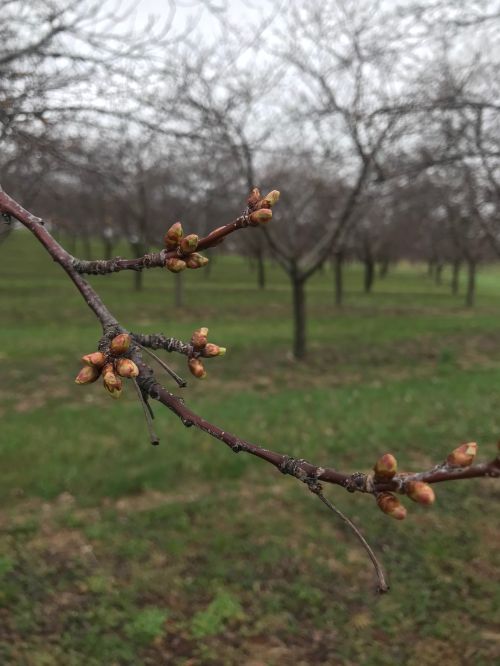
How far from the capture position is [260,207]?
1.04 metres

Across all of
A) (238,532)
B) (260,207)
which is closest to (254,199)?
(260,207)

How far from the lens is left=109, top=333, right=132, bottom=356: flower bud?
3.43 ft

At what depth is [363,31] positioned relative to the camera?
334 inches

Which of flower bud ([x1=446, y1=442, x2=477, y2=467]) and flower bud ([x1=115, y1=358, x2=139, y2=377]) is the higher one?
flower bud ([x1=115, y1=358, x2=139, y2=377])

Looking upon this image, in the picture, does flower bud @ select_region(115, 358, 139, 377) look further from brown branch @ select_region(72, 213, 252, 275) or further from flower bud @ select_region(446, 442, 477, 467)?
flower bud @ select_region(446, 442, 477, 467)

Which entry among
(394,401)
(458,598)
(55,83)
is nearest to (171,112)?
(55,83)

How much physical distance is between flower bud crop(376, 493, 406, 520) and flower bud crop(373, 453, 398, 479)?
0.03m

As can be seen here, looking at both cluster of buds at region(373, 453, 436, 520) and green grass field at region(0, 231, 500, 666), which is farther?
green grass field at region(0, 231, 500, 666)

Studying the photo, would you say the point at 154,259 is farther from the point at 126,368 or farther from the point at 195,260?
the point at 126,368

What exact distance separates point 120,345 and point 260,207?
0.35 m

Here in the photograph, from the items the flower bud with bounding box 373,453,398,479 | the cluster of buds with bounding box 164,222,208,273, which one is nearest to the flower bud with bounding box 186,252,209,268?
the cluster of buds with bounding box 164,222,208,273

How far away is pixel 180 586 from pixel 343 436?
3.60m

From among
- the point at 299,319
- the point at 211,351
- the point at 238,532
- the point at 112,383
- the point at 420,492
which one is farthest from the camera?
the point at 299,319

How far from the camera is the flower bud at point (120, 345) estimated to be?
104 centimetres
